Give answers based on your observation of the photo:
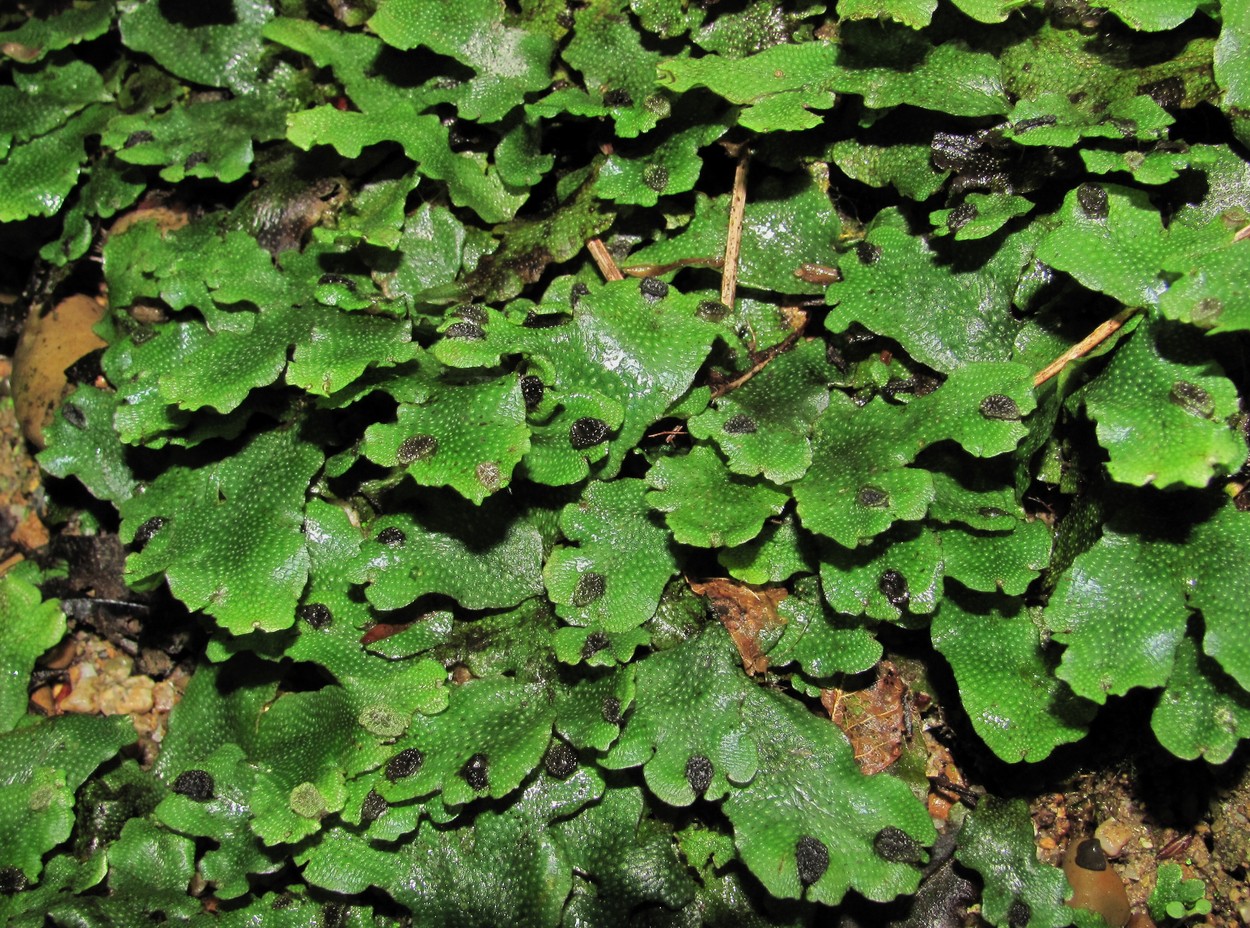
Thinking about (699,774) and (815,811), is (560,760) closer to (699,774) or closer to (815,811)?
(699,774)

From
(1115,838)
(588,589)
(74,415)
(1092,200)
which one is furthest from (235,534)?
(1115,838)

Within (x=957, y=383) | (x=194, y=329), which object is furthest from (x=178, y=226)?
(x=957, y=383)

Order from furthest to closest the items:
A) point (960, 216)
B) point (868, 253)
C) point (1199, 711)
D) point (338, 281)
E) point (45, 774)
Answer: point (45, 774) → point (338, 281) → point (868, 253) → point (960, 216) → point (1199, 711)

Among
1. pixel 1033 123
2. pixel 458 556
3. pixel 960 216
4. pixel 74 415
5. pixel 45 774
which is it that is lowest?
pixel 45 774

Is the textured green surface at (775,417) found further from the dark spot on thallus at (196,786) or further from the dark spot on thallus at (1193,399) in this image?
the dark spot on thallus at (196,786)

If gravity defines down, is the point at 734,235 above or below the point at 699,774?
above

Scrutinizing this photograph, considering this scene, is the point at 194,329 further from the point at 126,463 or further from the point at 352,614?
the point at 352,614
